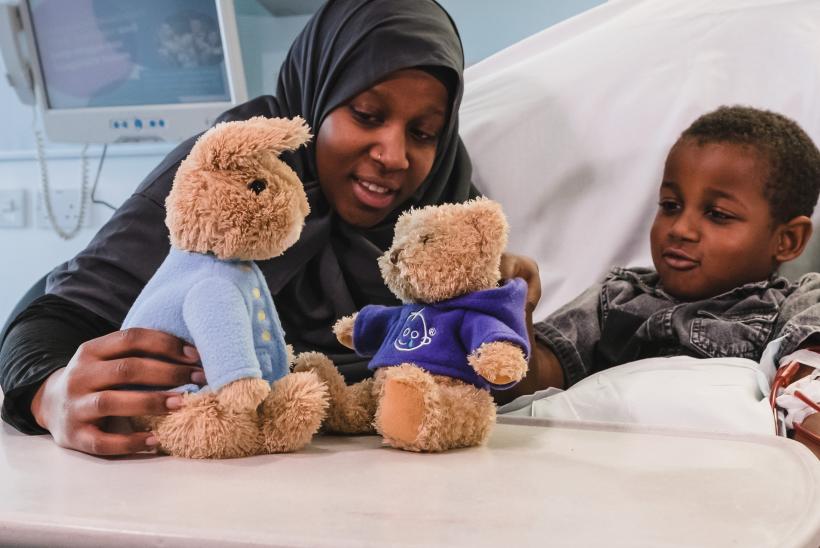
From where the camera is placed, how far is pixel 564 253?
5.11 feet

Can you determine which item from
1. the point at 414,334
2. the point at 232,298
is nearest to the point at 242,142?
the point at 232,298

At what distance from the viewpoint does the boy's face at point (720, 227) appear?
1.25 meters

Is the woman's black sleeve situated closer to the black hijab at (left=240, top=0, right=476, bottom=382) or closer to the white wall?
the black hijab at (left=240, top=0, right=476, bottom=382)

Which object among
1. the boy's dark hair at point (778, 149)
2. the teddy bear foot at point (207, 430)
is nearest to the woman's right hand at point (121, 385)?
the teddy bear foot at point (207, 430)

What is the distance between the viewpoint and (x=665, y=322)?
4.11 feet

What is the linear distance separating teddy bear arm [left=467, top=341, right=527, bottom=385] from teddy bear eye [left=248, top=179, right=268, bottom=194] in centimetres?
26

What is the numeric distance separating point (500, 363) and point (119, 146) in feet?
7.00

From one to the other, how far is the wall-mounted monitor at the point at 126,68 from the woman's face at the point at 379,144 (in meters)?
1.19

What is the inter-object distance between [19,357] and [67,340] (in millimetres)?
60

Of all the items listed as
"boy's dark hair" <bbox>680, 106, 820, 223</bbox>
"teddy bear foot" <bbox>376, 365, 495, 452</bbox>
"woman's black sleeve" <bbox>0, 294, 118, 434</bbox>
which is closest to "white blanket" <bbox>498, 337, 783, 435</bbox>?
"teddy bear foot" <bbox>376, 365, 495, 452</bbox>

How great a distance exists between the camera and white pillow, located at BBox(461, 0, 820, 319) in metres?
1.52

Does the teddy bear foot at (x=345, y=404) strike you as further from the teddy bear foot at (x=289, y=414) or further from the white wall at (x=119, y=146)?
the white wall at (x=119, y=146)

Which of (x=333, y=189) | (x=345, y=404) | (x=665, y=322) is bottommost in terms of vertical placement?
(x=665, y=322)

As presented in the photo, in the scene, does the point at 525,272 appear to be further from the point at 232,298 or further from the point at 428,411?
the point at 232,298
